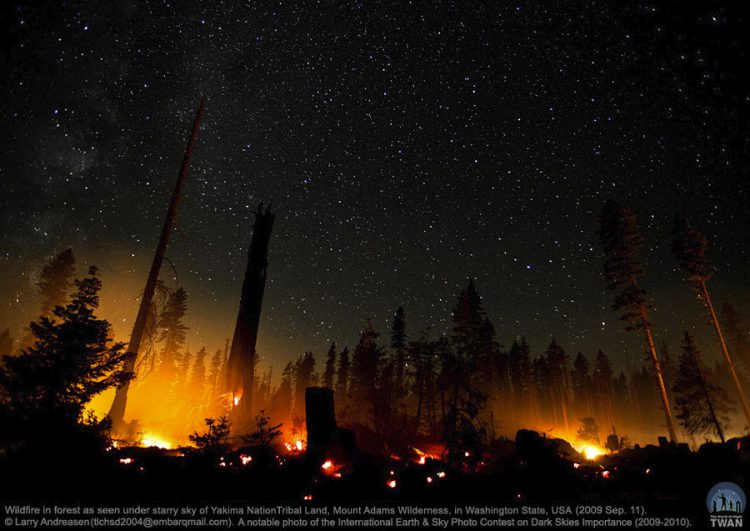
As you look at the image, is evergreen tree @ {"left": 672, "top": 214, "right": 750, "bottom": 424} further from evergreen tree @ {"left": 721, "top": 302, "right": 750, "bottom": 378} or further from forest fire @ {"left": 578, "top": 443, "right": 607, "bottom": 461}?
evergreen tree @ {"left": 721, "top": 302, "right": 750, "bottom": 378}

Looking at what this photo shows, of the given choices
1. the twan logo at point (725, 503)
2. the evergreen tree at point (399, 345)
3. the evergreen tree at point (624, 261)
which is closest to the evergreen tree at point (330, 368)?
the evergreen tree at point (399, 345)

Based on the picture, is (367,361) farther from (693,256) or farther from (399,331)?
(693,256)

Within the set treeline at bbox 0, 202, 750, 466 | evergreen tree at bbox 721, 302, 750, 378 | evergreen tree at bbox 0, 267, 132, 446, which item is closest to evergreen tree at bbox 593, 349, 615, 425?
treeline at bbox 0, 202, 750, 466

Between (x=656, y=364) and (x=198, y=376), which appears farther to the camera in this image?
(x=198, y=376)

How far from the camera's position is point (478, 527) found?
605cm

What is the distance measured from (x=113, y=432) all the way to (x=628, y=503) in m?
20.9

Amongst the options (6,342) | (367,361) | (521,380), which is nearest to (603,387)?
(521,380)

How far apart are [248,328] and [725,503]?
60.8 ft

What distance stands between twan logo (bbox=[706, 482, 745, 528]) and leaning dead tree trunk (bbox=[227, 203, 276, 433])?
1698 centimetres

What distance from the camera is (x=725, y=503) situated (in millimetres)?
6961

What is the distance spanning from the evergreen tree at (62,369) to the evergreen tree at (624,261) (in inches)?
1139

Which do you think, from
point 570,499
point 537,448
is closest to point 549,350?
point 537,448

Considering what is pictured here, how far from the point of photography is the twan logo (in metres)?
6.17

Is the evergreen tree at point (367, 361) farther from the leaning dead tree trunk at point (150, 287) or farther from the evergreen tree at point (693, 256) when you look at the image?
the evergreen tree at point (693, 256)
